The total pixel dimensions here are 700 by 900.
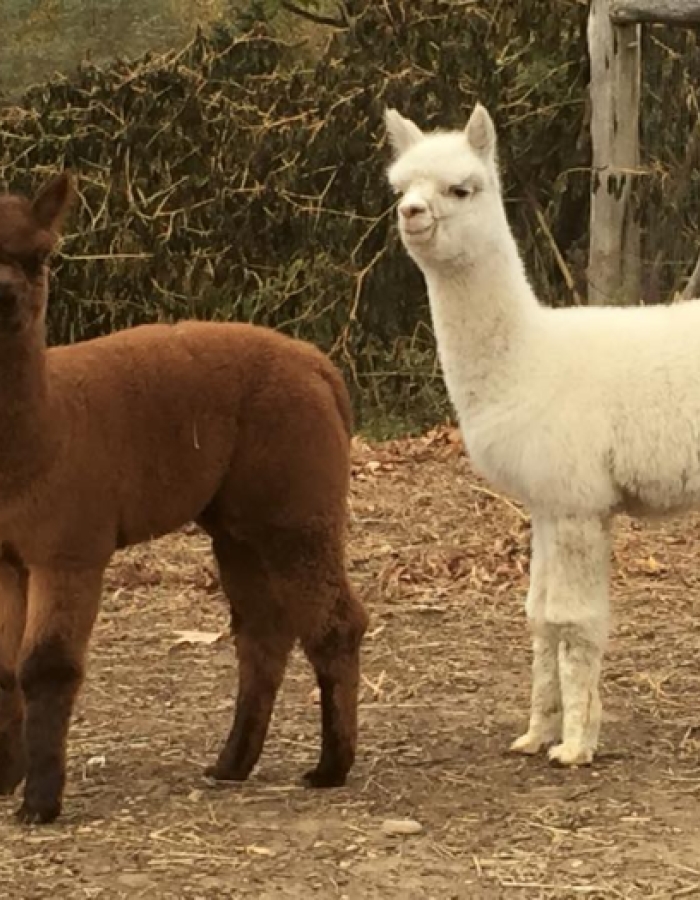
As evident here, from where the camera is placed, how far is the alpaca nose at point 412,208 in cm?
492

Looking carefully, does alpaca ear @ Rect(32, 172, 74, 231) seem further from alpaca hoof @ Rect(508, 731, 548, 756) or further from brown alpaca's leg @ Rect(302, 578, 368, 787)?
alpaca hoof @ Rect(508, 731, 548, 756)

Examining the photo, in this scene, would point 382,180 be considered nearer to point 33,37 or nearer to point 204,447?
point 33,37

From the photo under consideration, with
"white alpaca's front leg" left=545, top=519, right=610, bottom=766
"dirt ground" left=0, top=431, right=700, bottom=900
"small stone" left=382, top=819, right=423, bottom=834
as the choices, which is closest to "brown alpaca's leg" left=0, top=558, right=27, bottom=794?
"dirt ground" left=0, top=431, right=700, bottom=900

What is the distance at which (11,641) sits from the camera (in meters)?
4.67

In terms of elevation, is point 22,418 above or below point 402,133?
below

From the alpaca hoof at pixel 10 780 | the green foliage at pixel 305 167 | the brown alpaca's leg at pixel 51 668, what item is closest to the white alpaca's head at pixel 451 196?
the brown alpaca's leg at pixel 51 668

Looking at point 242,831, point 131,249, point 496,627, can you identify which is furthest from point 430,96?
point 242,831

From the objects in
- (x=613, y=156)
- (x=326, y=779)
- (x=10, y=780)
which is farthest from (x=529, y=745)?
(x=613, y=156)

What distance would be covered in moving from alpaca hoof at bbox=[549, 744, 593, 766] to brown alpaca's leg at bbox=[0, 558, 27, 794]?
4.87ft

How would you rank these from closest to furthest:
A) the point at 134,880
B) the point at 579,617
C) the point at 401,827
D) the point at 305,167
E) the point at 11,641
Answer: the point at 134,880
the point at 401,827
the point at 11,641
the point at 579,617
the point at 305,167

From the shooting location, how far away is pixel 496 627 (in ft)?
22.7

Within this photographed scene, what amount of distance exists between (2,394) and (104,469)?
1.08 ft

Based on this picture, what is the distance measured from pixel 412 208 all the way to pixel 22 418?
4.02 feet

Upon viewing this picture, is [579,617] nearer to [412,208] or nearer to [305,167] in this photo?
[412,208]
